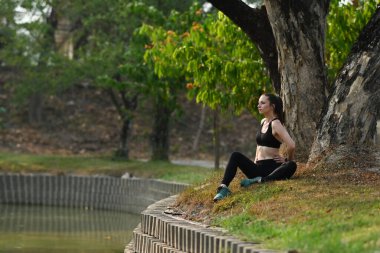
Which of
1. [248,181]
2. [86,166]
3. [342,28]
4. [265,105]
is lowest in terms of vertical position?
[86,166]

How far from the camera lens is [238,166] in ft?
42.3

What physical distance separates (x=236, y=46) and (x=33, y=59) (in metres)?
14.1

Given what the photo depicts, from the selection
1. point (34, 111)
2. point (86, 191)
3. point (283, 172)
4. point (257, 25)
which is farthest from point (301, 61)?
point (34, 111)

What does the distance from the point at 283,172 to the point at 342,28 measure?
6.56 meters

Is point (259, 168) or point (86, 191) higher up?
point (259, 168)

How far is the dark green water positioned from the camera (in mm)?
16766

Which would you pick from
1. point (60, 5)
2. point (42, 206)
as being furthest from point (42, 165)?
point (60, 5)

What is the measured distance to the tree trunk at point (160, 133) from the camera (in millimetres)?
Result: 30828

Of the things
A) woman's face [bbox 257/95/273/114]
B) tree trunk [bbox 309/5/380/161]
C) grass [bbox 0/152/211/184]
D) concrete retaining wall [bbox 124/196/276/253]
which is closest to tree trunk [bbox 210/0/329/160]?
tree trunk [bbox 309/5/380/161]

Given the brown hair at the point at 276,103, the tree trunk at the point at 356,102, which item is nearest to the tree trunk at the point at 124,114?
the tree trunk at the point at 356,102

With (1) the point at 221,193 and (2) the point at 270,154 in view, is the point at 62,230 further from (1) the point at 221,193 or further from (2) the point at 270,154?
(1) the point at 221,193

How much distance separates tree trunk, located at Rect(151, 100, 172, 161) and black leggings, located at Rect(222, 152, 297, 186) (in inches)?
696

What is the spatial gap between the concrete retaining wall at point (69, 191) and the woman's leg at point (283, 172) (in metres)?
12.6

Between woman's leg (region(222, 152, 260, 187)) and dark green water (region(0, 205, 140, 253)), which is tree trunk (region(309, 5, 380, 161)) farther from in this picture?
dark green water (region(0, 205, 140, 253))
